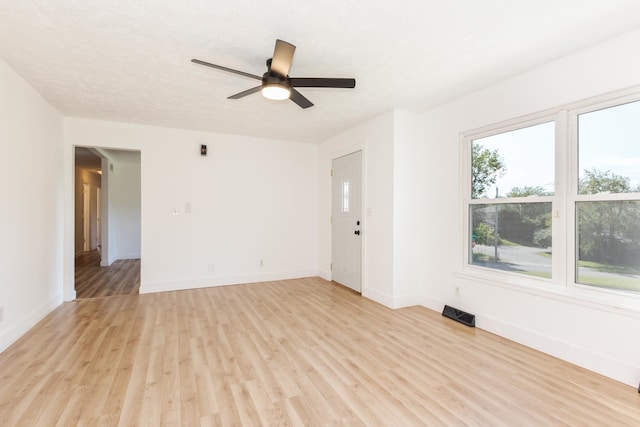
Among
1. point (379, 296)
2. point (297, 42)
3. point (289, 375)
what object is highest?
point (297, 42)

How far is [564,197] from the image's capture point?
99.7 inches

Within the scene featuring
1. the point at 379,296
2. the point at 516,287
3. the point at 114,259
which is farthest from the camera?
the point at 114,259

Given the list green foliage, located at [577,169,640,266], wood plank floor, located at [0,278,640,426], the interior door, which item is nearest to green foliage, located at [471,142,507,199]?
green foliage, located at [577,169,640,266]

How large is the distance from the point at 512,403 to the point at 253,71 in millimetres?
3234

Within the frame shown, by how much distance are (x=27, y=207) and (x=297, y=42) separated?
3.15m

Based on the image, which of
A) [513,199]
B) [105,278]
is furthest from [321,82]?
[105,278]

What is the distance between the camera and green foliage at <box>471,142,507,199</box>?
123 inches

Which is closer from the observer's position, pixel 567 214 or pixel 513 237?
pixel 567 214

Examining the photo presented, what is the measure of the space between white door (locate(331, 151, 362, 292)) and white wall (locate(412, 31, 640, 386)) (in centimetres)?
90

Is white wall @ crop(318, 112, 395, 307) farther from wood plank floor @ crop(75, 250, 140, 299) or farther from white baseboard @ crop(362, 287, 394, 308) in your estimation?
wood plank floor @ crop(75, 250, 140, 299)

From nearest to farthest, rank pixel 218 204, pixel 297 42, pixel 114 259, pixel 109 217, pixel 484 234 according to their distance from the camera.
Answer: pixel 297 42 → pixel 484 234 → pixel 218 204 → pixel 109 217 → pixel 114 259

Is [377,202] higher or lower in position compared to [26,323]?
higher

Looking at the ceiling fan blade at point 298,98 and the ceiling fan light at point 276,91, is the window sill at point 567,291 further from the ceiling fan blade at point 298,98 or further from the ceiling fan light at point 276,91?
the ceiling fan light at point 276,91

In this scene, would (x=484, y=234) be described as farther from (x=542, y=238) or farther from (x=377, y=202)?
(x=377, y=202)
